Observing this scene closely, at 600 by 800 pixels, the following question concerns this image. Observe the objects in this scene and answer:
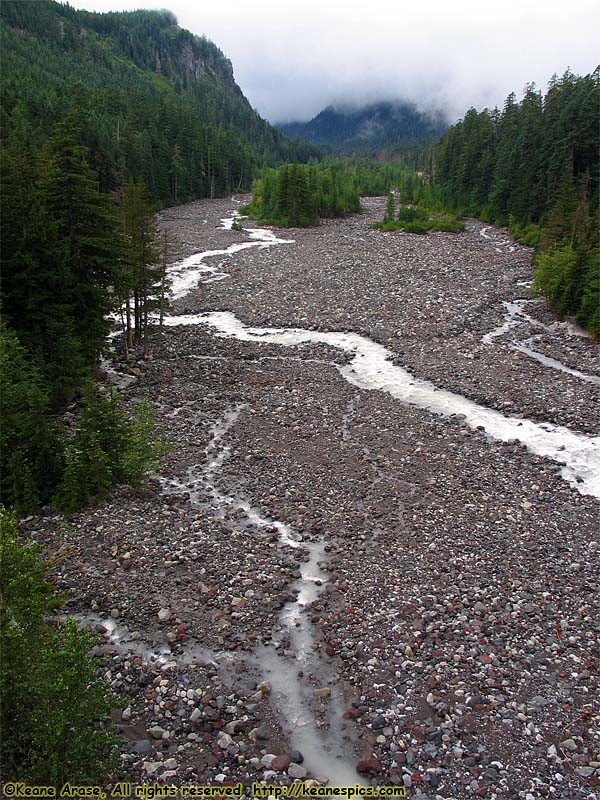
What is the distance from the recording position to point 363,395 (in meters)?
26.3

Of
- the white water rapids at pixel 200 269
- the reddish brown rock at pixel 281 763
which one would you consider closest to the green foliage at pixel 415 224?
the white water rapids at pixel 200 269

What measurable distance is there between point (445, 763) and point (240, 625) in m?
5.29

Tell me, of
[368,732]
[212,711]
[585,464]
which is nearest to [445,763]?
[368,732]

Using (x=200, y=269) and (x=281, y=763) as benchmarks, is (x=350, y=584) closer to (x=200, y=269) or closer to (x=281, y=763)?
(x=281, y=763)

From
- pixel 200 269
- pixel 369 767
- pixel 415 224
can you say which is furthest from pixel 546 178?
pixel 369 767

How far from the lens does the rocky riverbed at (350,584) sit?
32.9 feet

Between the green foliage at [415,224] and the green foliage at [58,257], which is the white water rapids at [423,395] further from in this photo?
the green foliage at [415,224]

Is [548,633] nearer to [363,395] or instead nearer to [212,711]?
[212,711]

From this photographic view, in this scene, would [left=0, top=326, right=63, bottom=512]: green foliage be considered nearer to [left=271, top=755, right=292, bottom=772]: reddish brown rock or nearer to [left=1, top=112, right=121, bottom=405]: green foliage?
[left=1, top=112, right=121, bottom=405]: green foliage

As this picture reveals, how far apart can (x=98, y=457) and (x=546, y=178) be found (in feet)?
229

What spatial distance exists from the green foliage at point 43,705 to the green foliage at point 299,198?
7327cm

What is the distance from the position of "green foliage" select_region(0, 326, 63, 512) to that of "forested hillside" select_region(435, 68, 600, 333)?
30428 mm

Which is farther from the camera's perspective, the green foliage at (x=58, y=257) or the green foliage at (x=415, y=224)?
the green foliage at (x=415, y=224)

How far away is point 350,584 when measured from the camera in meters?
14.3
